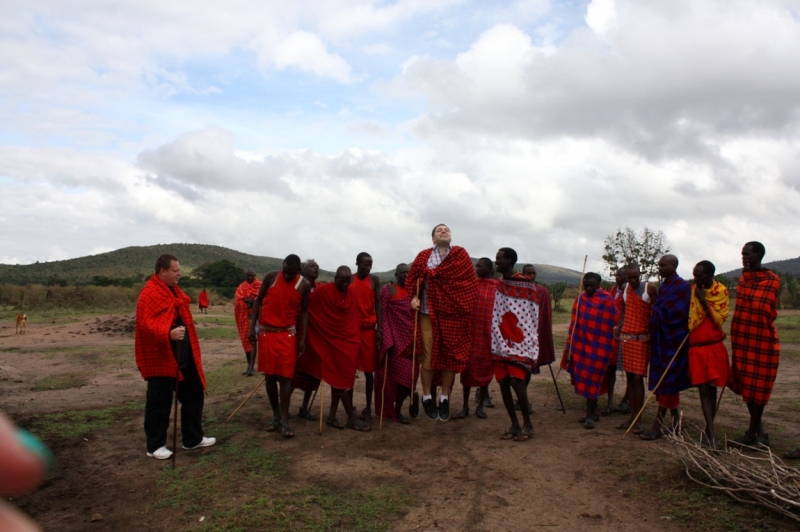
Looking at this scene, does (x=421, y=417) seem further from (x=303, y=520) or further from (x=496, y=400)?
(x=303, y=520)

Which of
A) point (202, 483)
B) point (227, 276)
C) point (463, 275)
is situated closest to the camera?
point (202, 483)

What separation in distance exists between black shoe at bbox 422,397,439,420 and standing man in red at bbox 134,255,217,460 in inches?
114

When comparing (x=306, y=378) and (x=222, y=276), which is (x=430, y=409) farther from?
(x=222, y=276)

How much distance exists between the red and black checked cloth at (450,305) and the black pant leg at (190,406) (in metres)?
2.79

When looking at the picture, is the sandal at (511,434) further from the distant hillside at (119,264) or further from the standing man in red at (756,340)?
the distant hillside at (119,264)

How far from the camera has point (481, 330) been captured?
748 cm

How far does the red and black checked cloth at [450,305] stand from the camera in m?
6.89

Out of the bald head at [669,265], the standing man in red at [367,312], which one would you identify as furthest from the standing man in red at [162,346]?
Result: the bald head at [669,265]

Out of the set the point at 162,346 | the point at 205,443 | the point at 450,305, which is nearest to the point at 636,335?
the point at 450,305

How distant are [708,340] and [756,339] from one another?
1.59ft

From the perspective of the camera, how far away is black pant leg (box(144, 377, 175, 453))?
18.1 feet

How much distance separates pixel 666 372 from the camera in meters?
6.02

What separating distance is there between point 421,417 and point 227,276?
3808cm

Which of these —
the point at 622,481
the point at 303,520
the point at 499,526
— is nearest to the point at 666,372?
the point at 622,481
